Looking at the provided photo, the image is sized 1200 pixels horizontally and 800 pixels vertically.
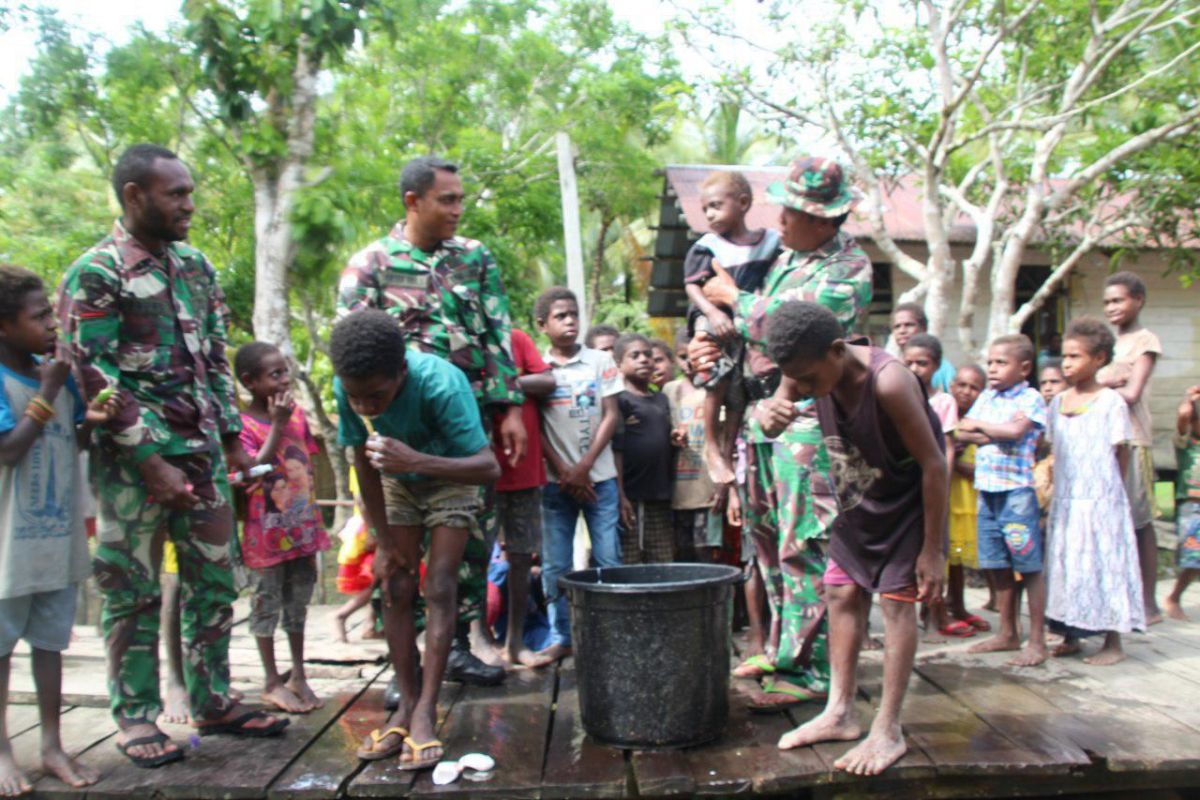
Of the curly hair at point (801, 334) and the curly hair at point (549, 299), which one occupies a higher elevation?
the curly hair at point (549, 299)

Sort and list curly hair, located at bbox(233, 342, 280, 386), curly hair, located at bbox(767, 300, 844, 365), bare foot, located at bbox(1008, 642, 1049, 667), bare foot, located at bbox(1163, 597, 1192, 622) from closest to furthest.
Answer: curly hair, located at bbox(767, 300, 844, 365)
curly hair, located at bbox(233, 342, 280, 386)
bare foot, located at bbox(1008, 642, 1049, 667)
bare foot, located at bbox(1163, 597, 1192, 622)

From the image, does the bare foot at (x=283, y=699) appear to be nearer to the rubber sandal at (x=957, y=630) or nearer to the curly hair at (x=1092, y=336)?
the rubber sandal at (x=957, y=630)

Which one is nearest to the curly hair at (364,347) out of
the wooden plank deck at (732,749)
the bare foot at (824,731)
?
the wooden plank deck at (732,749)

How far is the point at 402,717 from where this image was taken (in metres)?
3.37

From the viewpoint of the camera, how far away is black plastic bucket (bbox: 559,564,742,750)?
3.31 m

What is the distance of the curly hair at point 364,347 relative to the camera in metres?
3.03

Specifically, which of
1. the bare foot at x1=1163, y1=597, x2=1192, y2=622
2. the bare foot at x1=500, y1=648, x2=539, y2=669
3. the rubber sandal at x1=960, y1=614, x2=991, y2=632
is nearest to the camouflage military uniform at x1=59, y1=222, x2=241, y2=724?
the bare foot at x1=500, y1=648, x2=539, y2=669

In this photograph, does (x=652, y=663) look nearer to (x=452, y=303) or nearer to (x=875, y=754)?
(x=875, y=754)

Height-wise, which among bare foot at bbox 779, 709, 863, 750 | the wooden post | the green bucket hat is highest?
the wooden post

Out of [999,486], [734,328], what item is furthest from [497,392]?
[999,486]

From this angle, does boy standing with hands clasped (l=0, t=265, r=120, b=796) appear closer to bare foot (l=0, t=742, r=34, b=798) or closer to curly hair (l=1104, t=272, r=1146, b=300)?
bare foot (l=0, t=742, r=34, b=798)

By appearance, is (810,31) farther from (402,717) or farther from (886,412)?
(402,717)

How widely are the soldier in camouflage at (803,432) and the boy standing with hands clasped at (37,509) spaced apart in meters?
2.38

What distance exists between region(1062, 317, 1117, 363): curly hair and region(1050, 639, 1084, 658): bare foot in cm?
138
